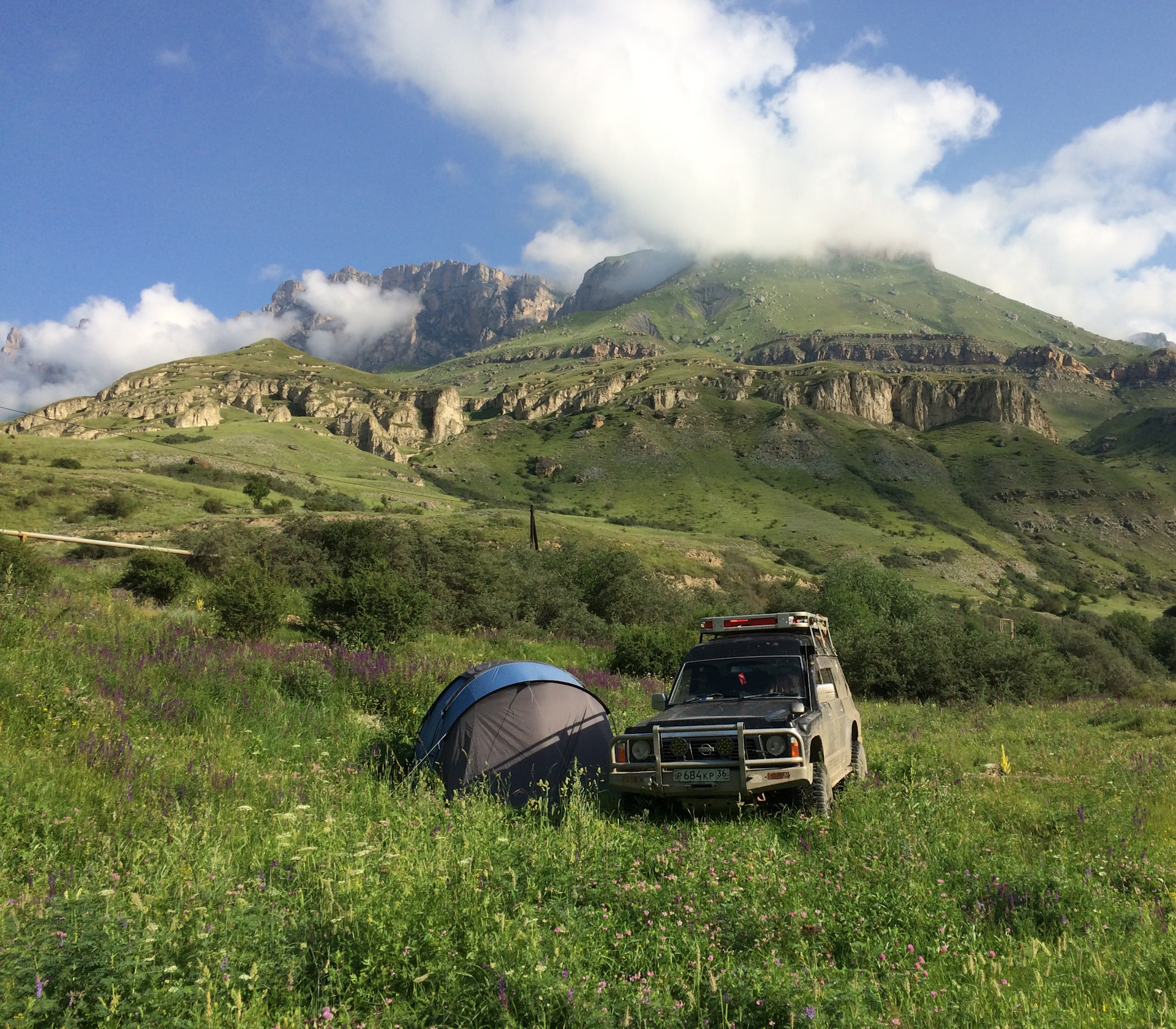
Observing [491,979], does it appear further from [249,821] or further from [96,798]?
[96,798]

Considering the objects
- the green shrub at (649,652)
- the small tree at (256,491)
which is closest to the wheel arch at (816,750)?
the green shrub at (649,652)

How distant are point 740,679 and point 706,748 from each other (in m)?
1.98

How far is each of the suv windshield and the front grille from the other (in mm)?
1489

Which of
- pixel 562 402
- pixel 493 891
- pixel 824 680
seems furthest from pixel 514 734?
pixel 562 402

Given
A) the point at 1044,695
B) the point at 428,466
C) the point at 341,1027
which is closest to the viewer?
the point at 341,1027

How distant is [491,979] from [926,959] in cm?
264

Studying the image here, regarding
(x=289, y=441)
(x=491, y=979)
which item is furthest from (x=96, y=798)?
(x=289, y=441)

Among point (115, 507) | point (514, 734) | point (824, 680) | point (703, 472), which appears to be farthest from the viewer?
point (703, 472)

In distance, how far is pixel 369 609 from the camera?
1630 centimetres

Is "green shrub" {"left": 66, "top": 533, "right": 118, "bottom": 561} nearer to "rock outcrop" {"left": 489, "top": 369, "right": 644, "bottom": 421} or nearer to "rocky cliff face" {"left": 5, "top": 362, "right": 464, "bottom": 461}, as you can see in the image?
"rocky cliff face" {"left": 5, "top": 362, "right": 464, "bottom": 461}

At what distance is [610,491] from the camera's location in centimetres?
12781

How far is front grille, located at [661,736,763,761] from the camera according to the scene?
280 inches

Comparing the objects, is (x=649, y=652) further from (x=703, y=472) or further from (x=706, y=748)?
(x=703, y=472)

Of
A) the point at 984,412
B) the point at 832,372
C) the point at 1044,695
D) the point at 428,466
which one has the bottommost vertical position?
the point at 1044,695
